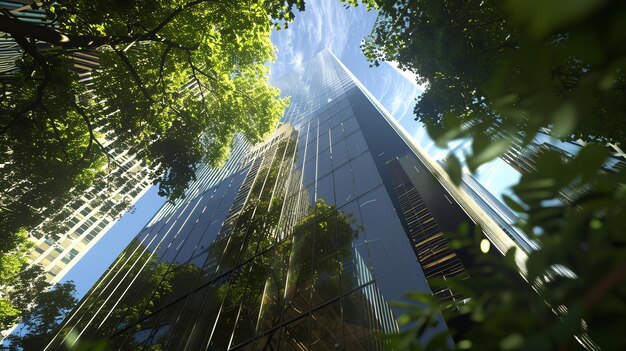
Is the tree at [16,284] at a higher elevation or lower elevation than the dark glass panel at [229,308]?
lower

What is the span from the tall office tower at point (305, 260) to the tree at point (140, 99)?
333 cm

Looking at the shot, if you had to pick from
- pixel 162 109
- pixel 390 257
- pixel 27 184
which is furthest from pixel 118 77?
pixel 390 257

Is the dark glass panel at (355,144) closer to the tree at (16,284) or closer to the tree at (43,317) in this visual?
the tree at (43,317)

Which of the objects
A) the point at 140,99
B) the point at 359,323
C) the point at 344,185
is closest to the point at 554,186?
the point at 359,323

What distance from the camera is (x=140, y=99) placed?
37.6 feet

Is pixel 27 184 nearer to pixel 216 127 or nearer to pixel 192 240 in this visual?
pixel 192 240

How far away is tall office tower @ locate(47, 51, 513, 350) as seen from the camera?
5.68 m

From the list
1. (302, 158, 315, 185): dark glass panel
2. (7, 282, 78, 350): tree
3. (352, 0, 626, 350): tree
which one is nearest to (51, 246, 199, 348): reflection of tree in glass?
(7, 282, 78, 350): tree

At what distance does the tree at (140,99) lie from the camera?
910 cm

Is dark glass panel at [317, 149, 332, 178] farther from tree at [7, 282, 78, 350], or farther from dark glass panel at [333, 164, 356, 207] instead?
tree at [7, 282, 78, 350]

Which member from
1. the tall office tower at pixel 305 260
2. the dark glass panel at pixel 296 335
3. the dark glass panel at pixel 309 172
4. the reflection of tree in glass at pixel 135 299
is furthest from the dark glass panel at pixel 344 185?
the reflection of tree in glass at pixel 135 299

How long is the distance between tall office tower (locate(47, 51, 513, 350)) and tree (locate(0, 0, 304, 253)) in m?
3.33

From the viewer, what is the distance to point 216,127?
46.4 ft

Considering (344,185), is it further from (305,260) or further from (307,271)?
(307,271)
